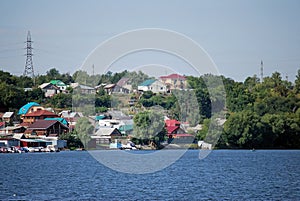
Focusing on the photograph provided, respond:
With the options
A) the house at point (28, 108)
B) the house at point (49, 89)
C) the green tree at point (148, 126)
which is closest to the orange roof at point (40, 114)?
the house at point (28, 108)

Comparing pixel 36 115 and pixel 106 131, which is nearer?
pixel 106 131

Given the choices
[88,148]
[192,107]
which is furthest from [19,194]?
[192,107]

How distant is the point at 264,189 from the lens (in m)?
Answer: 29.2

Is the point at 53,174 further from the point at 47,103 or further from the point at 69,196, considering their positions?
the point at 47,103

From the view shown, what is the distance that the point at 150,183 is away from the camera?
104ft

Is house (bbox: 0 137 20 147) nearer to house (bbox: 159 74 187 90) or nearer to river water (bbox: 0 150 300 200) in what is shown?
river water (bbox: 0 150 300 200)

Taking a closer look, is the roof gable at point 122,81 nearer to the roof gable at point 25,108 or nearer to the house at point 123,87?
the house at point 123,87

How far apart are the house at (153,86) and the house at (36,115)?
2609cm

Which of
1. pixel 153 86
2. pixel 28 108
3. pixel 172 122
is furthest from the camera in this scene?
pixel 153 86

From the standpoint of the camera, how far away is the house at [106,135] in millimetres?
70688

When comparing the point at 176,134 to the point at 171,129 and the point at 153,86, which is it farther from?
the point at 153,86

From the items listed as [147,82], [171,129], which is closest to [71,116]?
[171,129]

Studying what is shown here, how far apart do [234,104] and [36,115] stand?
2608 cm

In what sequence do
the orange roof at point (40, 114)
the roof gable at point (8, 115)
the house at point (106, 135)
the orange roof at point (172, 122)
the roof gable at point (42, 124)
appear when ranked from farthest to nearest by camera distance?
1. the roof gable at point (8, 115)
2. the orange roof at point (40, 114)
3. the orange roof at point (172, 122)
4. the roof gable at point (42, 124)
5. the house at point (106, 135)
